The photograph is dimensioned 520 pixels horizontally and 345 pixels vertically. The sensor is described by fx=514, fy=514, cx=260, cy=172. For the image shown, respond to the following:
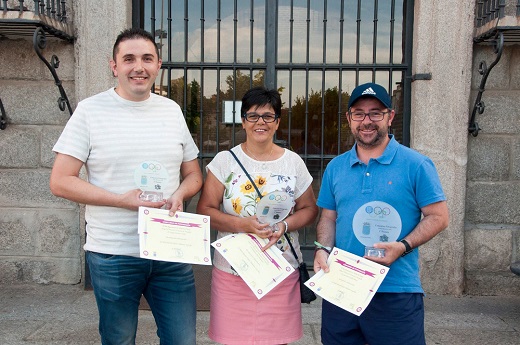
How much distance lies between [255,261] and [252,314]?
0.94ft

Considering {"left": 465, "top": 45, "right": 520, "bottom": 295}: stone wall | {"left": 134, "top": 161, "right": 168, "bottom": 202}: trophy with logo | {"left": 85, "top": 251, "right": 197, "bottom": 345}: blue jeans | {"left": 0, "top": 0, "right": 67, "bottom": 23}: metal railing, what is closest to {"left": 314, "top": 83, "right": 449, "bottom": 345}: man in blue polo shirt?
{"left": 85, "top": 251, "right": 197, "bottom": 345}: blue jeans

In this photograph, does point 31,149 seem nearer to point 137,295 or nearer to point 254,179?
point 137,295

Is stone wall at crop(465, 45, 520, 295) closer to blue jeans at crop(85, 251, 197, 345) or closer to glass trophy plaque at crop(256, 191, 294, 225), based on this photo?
glass trophy plaque at crop(256, 191, 294, 225)

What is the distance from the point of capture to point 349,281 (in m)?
2.19

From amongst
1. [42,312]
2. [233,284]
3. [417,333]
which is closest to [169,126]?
[233,284]

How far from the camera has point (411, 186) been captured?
221 cm

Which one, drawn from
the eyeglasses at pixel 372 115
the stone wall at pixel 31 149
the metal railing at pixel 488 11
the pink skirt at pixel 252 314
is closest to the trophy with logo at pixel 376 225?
the eyeglasses at pixel 372 115

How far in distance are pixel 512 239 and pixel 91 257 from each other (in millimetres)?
3730

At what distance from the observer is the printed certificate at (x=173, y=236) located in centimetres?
220

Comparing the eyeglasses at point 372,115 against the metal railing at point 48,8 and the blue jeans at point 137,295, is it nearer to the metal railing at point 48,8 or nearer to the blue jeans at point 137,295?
the blue jeans at point 137,295

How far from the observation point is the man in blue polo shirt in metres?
2.20

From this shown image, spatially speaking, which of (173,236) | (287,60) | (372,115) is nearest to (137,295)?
(173,236)

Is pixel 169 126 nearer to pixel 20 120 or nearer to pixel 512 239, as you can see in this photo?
pixel 20 120

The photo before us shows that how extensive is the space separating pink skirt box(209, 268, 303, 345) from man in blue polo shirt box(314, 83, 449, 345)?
254mm
